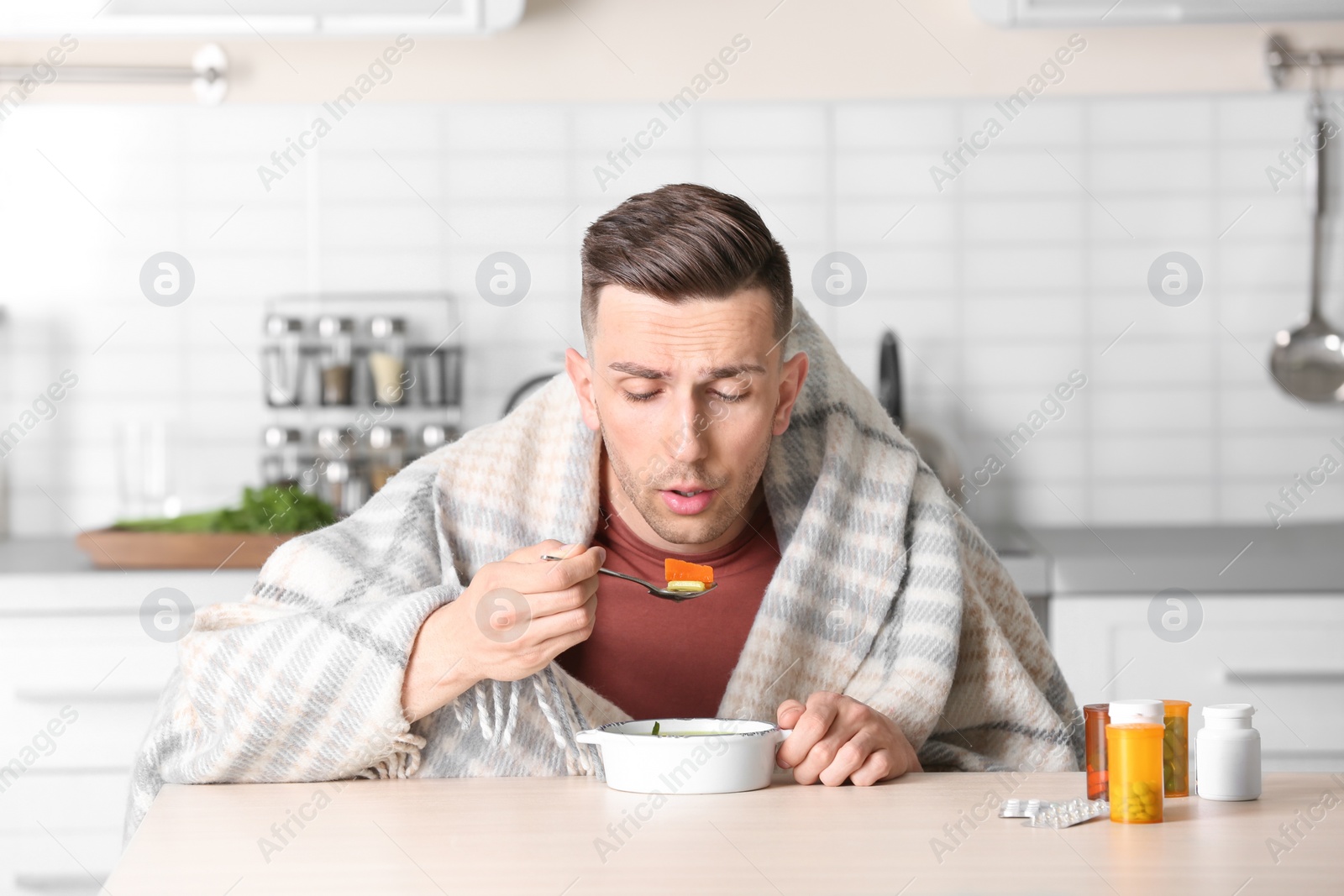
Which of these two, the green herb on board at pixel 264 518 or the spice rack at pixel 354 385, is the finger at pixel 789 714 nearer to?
the green herb on board at pixel 264 518

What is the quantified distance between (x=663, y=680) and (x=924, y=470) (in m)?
0.41

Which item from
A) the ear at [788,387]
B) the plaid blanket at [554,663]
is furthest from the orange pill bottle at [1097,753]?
the ear at [788,387]

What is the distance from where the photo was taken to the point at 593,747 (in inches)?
51.3

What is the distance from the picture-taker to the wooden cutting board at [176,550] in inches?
92.0

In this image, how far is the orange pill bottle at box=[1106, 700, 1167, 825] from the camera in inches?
42.5

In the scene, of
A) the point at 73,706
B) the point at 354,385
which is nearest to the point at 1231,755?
the point at 73,706

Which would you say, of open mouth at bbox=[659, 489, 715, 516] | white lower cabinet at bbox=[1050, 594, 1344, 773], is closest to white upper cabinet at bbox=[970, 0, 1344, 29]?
white lower cabinet at bbox=[1050, 594, 1344, 773]

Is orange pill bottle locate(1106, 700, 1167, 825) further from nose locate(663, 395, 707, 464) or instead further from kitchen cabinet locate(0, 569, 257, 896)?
kitchen cabinet locate(0, 569, 257, 896)

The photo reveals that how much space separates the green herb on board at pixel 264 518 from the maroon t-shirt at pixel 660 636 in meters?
0.88

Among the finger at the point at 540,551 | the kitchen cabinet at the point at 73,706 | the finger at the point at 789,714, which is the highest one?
the finger at the point at 540,551

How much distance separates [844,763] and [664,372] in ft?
1.46

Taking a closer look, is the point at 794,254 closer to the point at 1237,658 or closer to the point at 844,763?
the point at 1237,658

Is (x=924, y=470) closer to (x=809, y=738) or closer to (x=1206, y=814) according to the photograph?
(x=809, y=738)

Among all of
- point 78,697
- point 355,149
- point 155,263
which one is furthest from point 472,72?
point 78,697
